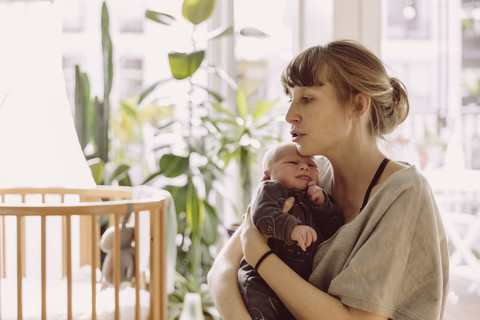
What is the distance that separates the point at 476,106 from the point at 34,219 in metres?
1.94

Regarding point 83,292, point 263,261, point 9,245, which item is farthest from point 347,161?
point 9,245

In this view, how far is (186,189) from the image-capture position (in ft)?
10.4

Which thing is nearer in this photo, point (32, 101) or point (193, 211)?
point (32, 101)

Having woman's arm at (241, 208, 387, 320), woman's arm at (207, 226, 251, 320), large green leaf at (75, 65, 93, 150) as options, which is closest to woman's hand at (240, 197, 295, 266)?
woman's arm at (241, 208, 387, 320)

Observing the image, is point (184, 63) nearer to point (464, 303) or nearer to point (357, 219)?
point (464, 303)

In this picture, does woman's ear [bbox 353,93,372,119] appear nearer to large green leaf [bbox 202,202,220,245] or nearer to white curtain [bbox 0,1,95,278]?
white curtain [bbox 0,1,95,278]

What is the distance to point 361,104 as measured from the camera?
154 centimetres

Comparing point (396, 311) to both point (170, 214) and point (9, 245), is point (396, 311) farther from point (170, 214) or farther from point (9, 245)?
point (9, 245)

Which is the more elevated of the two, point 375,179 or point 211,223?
point 375,179

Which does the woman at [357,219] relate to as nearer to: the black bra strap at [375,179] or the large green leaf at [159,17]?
the black bra strap at [375,179]

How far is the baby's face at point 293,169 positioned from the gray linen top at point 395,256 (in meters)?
0.19

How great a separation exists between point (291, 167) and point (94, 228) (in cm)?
75

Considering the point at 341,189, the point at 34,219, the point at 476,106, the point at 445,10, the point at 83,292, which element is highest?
the point at 445,10

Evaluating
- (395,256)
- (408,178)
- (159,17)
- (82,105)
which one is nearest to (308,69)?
(408,178)
